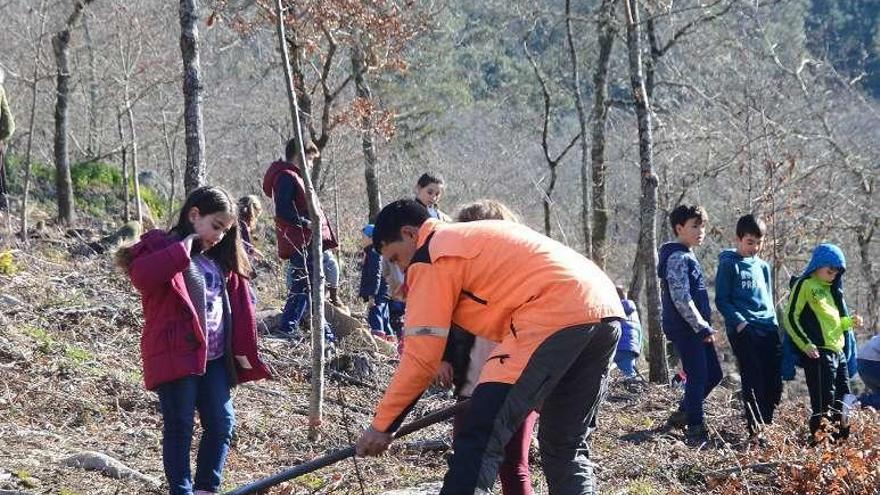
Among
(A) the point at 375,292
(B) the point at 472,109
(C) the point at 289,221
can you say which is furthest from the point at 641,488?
(B) the point at 472,109

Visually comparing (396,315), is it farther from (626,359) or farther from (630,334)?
(630,334)

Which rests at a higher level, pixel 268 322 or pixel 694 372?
pixel 268 322

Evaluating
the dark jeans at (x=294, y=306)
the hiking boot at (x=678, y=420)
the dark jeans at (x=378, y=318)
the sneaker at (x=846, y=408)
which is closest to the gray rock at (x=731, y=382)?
the dark jeans at (x=378, y=318)

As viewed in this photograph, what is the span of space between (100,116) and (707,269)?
15717 mm

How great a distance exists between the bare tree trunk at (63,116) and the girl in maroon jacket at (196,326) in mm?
10961

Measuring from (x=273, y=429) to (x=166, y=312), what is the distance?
248cm

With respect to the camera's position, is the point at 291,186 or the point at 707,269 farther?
the point at 707,269

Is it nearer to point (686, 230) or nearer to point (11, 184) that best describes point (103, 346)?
point (686, 230)

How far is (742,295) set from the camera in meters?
7.54

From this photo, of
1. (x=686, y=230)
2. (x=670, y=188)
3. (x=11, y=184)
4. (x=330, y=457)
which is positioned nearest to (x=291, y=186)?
(x=686, y=230)

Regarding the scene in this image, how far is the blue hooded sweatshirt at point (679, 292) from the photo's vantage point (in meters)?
7.62

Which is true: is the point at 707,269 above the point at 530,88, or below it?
below

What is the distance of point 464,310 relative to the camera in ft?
13.6

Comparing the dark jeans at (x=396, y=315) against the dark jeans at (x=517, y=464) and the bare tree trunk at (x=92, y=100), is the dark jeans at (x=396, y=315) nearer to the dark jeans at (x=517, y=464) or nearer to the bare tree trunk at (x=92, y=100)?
the dark jeans at (x=517, y=464)
